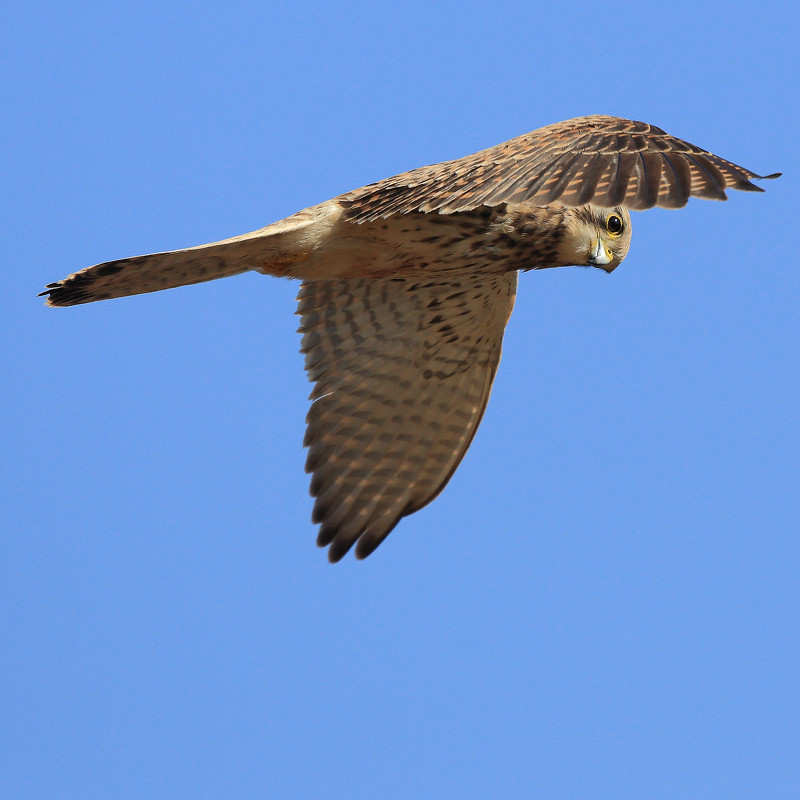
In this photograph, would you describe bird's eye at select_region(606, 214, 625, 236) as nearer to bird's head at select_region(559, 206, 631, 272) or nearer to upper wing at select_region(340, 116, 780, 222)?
bird's head at select_region(559, 206, 631, 272)

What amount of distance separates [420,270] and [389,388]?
1140mm

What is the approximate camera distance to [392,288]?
700 cm

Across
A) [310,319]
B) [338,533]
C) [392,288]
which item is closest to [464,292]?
[392,288]

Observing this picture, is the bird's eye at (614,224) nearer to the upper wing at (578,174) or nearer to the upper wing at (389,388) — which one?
the upper wing at (578,174)

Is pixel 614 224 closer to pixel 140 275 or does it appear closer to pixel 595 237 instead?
pixel 595 237

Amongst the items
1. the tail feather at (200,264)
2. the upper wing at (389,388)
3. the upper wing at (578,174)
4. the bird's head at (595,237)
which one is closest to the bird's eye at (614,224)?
the bird's head at (595,237)

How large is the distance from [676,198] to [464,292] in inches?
97.5

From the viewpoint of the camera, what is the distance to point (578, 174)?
4.86m

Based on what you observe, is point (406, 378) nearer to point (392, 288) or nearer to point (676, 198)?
point (392, 288)

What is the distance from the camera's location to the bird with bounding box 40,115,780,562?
4.92 metres

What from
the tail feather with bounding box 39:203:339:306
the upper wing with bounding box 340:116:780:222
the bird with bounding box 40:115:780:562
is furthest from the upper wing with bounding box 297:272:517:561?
the upper wing with bounding box 340:116:780:222

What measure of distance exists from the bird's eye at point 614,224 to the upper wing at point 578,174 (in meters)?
0.56

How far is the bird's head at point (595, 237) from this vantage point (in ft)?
19.3

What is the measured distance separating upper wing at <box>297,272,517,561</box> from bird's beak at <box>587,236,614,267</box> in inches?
35.8
